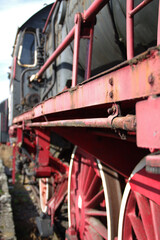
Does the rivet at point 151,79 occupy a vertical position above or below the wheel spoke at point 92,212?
above

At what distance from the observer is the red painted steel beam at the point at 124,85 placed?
0.65 m

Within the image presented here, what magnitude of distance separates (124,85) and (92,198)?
190 centimetres

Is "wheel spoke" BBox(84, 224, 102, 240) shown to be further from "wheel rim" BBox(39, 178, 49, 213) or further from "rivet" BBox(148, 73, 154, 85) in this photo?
"rivet" BBox(148, 73, 154, 85)

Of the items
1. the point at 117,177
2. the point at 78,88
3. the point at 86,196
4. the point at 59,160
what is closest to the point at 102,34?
the point at 78,88

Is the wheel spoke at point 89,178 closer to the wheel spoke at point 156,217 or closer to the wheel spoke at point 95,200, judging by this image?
the wheel spoke at point 95,200

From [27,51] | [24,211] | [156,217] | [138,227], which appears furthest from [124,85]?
[27,51]

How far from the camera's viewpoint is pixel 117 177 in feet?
6.86

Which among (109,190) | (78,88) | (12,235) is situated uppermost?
(78,88)

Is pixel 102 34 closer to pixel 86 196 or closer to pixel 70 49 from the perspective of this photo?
pixel 70 49

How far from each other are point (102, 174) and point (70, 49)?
1.29 meters

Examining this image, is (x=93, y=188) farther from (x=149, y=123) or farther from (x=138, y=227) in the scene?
(x=149, y=123)

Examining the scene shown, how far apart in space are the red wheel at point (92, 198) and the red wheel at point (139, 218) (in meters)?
0.30

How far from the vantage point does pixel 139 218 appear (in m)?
1.54

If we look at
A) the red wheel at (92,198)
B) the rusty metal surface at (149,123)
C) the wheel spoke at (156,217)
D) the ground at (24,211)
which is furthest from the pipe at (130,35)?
the ground at (24,211)
